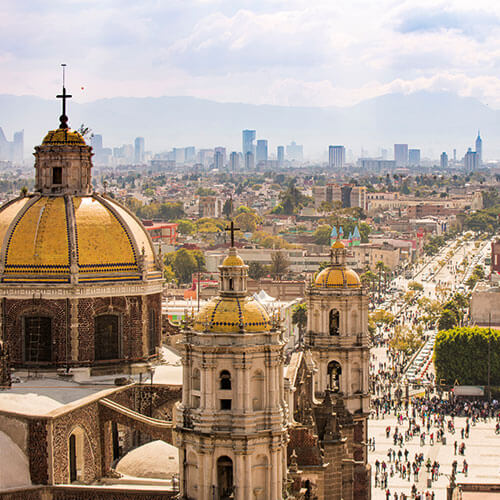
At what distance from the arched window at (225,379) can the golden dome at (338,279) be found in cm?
1731

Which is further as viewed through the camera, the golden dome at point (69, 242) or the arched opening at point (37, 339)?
the golden dome at point (69, 242)

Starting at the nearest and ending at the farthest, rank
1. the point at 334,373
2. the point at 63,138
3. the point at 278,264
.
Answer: the point at 63,138
the point at 334,373
the point at 278,264

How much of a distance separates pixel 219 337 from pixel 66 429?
670 centimetres

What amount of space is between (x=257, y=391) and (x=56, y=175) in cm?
1367

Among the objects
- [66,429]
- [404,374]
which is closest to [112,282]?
[66,429]

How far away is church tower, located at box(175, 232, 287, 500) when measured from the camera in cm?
2389

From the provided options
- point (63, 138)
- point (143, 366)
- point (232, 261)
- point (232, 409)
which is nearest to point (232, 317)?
point (232, 261)

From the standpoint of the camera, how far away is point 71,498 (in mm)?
28047

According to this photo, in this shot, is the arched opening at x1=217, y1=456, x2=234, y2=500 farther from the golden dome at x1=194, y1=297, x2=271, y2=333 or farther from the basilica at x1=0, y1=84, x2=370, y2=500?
the golden dome at x1=194, y1=297, x2=271, y2=333

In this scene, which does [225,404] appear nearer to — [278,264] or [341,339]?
[341,339]

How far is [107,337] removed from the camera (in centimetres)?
3406

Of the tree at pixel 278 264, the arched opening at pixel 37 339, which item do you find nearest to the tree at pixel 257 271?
the tree at pixel 278 264

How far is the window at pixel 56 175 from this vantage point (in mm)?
35562

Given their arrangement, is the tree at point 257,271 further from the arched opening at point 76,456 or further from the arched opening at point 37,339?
the arched opening at point 76,456
